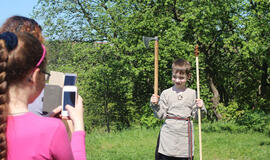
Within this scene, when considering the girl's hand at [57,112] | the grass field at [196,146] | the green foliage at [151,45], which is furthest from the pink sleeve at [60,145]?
the green foliage at [151,45]

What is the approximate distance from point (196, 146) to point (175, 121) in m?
3.64

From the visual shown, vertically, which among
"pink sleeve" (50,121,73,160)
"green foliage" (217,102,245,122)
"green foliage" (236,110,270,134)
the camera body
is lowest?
"green foliage" (217,102,245,122)

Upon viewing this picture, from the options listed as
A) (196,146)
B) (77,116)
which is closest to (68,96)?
(77,116)

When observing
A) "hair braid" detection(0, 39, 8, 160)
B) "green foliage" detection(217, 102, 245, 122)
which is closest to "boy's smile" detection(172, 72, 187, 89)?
"hair braid" detection(0, 39, 8, 160)

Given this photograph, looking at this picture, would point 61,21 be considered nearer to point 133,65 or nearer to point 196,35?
point 133,65

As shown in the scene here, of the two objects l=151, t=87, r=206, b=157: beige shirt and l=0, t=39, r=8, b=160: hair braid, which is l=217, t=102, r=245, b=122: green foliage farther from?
l=0, t=39, r=8, b=160: hair braid

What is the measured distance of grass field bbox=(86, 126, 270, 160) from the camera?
21.5 feet

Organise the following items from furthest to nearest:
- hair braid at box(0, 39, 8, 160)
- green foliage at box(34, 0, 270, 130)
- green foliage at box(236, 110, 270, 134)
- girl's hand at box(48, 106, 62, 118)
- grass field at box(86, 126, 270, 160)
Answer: green foliage at box(34, 0, 270, 130) → green foliage at box(236, 110, 270, 134) → grass field at box(86, 126, 270, 160) → girl's hand at box(48, 106, 62, 118) → hair braid at box(0, 39, 8, 160)

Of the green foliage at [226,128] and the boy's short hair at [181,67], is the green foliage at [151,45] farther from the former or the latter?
the boy's short hair at [181,67]

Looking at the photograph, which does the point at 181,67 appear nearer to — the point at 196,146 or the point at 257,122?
the point at 196,146

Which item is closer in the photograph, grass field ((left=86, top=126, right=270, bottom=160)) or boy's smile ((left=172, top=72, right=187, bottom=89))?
boy's smile ((left=172, top=72, right=187, bottom=89))

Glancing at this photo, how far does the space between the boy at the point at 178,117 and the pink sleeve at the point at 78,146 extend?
2.62 m

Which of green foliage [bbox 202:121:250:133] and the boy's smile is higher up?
the boy's smile

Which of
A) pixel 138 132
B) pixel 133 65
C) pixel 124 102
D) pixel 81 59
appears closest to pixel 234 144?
pixel 138 132
